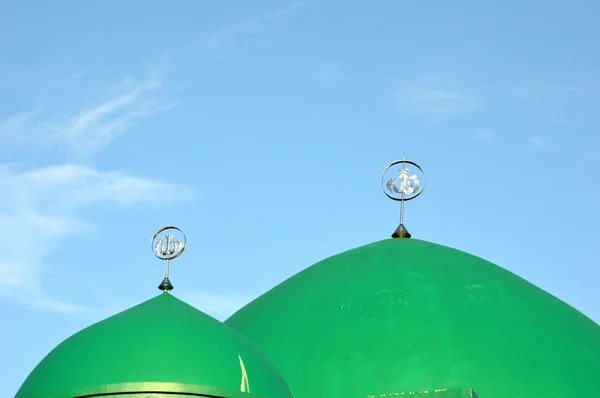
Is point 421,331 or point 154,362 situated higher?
point 421,331

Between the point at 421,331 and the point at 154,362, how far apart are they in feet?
13.0

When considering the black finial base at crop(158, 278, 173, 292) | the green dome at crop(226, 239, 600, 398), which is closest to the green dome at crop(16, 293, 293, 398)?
the black finial base at crop(158, 278, 173, 292)

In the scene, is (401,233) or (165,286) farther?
(401,233)

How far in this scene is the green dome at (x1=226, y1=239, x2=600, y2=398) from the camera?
15422 millimetres

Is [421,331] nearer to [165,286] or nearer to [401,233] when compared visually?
[401,233]

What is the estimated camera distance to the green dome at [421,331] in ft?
50.6

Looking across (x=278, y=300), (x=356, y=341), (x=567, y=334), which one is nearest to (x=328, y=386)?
(x=356, y=341)

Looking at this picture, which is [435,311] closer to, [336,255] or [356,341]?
[356,341]

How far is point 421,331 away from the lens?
15.8 metres

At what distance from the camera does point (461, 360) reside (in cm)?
1548

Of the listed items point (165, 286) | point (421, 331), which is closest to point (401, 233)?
point (421, 331)

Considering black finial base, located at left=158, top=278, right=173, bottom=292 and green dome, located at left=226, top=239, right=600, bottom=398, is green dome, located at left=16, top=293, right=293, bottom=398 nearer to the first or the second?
black finial base, located at left=158, top=278, right=173, bottom=292

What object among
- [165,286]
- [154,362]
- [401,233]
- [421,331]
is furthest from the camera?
[401,233]

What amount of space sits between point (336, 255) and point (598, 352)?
144 inches
